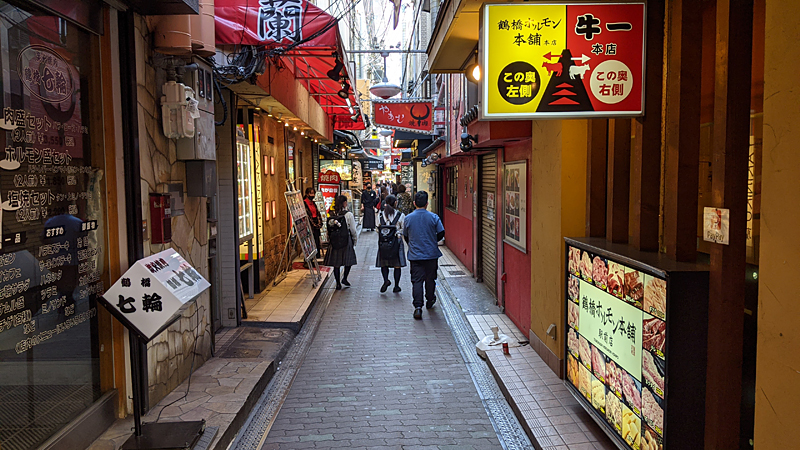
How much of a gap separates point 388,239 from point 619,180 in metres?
7.24

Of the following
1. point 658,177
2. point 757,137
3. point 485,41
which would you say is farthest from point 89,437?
point 757,137

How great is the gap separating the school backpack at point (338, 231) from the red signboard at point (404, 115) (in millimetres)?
5878

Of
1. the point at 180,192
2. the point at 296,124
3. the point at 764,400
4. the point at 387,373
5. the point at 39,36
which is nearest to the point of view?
the point at 764,400

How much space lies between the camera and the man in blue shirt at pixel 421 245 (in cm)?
1014

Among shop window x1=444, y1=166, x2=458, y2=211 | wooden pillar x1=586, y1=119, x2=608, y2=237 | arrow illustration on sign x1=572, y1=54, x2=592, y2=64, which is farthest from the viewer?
shop window x1=444, y1=166, x2=458, y2=211

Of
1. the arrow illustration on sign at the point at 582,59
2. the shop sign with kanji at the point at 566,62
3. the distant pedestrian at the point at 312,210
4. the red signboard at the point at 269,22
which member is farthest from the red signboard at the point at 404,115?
the arrow illustration on sign at the point at 582,59

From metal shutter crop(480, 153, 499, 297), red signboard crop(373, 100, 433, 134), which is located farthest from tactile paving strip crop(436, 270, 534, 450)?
red signboard crop(373, 100, 433, 134)

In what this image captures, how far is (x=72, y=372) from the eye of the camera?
4523 millimetres

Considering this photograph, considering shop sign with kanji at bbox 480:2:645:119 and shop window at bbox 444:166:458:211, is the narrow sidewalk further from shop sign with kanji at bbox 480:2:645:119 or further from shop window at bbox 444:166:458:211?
shop window at bbox 444:166:458:211

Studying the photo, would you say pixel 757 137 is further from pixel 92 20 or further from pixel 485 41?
pixel 92 20

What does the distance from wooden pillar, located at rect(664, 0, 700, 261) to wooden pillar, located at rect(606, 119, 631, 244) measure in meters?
0.97

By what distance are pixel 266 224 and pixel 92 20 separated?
7930 millimetres

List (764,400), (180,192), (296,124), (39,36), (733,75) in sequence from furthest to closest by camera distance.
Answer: (296,124), (180,192), (39,36), (733,75), (764,400)

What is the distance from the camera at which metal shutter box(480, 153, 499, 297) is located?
11.4 m
